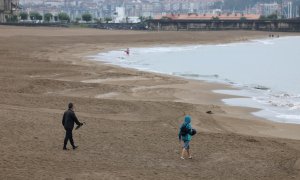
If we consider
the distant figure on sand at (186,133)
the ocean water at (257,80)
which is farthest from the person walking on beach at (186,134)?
the ocean water at (257,80)

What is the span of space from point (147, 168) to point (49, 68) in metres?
21.5

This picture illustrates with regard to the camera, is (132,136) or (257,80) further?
(257,80)

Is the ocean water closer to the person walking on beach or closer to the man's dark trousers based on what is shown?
the person walking on beach

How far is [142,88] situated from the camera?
25594 mm

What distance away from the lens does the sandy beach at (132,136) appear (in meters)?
11.2

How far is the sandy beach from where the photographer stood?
11.2 m

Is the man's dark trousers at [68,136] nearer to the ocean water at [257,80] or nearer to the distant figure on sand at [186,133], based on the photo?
the distant figure on sand at [186,133]

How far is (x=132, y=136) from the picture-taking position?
1438 centimetres

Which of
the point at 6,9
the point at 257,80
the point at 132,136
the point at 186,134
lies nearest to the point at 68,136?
the point at 132,136

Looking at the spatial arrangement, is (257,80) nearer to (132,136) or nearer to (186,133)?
(132,136)

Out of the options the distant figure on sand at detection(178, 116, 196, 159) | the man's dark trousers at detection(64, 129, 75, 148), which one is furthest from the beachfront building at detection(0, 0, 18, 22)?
the distant figure on sand at detection(178, 116, 196, 159)

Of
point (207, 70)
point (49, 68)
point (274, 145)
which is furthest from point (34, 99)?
point (207, 70)

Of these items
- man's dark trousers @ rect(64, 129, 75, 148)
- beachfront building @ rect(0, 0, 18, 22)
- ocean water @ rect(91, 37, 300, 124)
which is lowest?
ocean water @ rect(91, 37, 300, 124)

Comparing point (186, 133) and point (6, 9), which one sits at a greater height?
point (6, 9)
